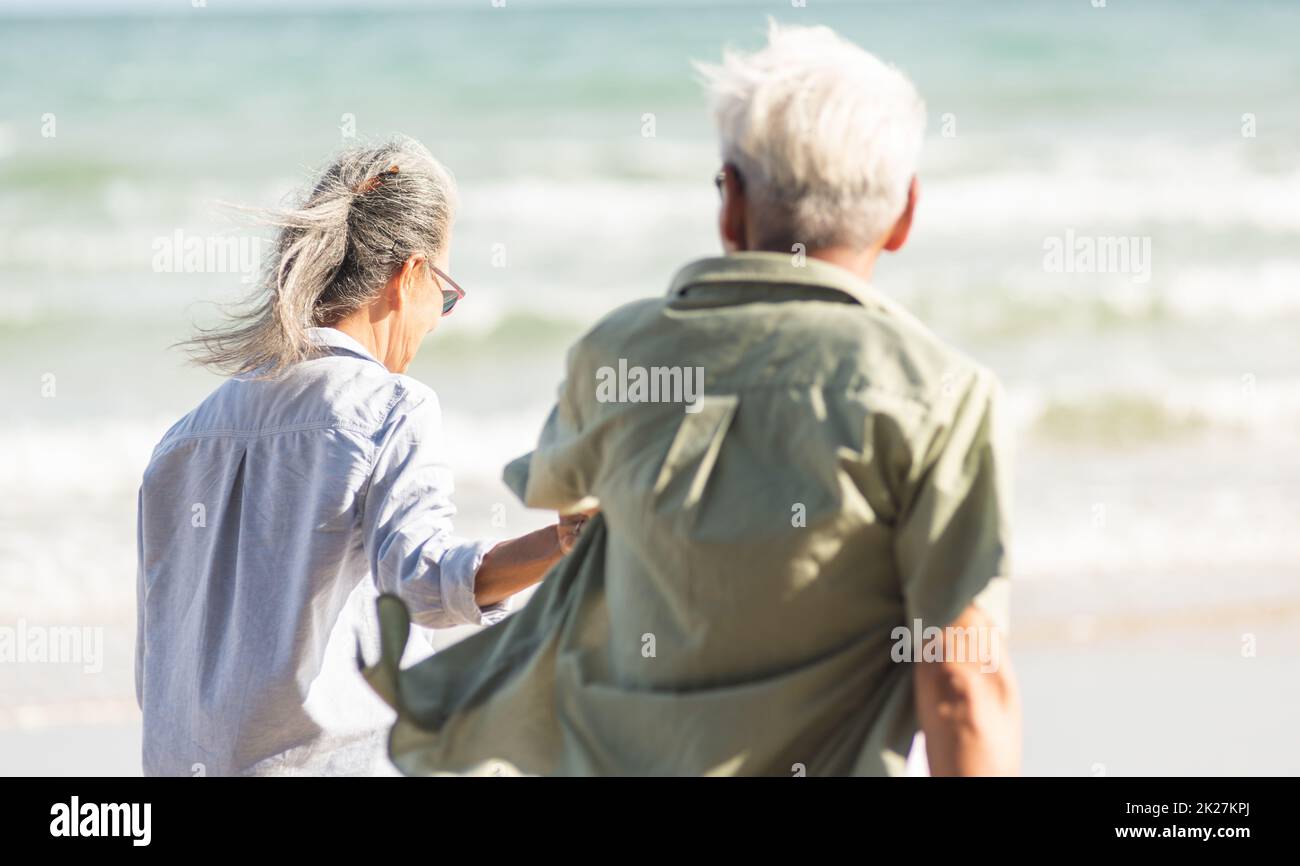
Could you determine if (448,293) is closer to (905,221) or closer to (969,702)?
(905,221)

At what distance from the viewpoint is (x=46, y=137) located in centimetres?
1520

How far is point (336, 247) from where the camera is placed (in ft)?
8.00

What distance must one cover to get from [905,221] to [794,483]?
0.35 meters

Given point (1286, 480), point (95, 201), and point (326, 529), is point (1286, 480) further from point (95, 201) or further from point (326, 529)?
point (95, 201)

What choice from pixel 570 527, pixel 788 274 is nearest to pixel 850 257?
pixel 788 274

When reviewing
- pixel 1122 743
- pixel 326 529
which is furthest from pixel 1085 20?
pixel 326 529

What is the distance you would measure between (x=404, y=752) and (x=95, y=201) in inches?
513

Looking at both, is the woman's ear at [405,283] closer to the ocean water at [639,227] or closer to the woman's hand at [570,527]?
the ocean water at [639,227]

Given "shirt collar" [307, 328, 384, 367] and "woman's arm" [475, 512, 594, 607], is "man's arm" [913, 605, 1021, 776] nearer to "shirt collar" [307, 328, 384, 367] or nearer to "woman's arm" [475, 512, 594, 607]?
"woman's arm" [475, 512, 594, 607]

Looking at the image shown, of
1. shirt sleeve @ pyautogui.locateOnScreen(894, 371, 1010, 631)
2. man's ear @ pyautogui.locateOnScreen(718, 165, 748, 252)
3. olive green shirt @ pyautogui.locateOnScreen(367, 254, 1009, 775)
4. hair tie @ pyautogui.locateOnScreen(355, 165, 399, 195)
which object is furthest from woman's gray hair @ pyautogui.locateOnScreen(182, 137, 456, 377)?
shirt sleeve @ pyautogui.locateOnScreen(894, 371, 1010, 631)

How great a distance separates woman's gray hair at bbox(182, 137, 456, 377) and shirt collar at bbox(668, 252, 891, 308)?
103cm

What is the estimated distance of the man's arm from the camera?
145 cm

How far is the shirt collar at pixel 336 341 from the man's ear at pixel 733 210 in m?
1.00

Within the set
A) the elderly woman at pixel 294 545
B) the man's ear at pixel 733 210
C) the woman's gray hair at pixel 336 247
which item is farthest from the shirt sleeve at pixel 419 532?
the man's ear at pixel 733 210
